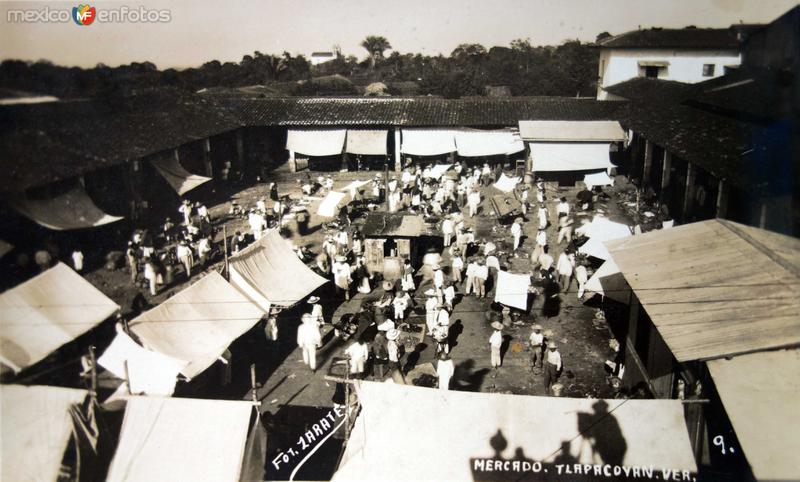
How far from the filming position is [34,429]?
759 centimetres

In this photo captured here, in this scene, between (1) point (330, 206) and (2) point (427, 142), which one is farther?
(2) point (427, 142)

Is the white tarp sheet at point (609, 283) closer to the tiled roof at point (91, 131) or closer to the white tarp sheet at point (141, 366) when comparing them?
the white tarp sheet at point (141, 366)

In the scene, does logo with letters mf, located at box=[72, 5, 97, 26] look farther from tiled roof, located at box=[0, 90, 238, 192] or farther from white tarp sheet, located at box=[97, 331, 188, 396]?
tiled roof, located at box=[0, 90, 238, 192]

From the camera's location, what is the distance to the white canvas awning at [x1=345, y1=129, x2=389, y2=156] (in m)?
30.1

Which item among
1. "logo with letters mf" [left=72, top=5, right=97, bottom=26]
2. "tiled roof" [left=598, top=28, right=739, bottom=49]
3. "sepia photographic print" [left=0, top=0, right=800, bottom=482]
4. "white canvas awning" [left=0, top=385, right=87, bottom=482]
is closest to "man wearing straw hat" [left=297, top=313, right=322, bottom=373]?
"sepia photographic print" [left=0, top=0, right=800, bottom=482]

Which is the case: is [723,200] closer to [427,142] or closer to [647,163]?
[647,163]

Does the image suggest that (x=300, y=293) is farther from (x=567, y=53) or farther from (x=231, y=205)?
(x=567, y=53)

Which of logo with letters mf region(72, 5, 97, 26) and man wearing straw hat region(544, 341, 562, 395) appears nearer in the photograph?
logo with letters mf region(72, 5, 97, 26)

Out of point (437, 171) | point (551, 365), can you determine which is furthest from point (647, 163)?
point (551, 365)

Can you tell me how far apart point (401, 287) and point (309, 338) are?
14.4 ft

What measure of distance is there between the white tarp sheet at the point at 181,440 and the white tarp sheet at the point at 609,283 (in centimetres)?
912

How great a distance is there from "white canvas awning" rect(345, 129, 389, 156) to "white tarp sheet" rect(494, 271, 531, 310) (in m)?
17.6

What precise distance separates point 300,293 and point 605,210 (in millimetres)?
15154

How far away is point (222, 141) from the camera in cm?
2956
